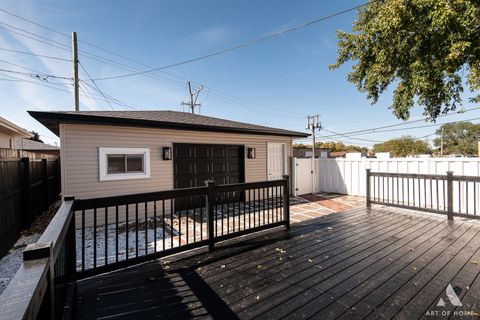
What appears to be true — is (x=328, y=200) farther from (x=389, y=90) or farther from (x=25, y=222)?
(x=25, y=222)

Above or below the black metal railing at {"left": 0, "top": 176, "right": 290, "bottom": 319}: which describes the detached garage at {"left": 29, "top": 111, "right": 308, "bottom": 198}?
above

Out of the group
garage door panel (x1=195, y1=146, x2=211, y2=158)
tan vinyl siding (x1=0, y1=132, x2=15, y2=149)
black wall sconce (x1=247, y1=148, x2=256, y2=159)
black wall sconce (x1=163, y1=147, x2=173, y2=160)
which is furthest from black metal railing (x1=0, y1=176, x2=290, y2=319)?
tan vinyl siding (x1=0, y1=132, x2=15, y2=149)

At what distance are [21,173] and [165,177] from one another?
9.89ft

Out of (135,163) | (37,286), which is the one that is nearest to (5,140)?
(135,163)

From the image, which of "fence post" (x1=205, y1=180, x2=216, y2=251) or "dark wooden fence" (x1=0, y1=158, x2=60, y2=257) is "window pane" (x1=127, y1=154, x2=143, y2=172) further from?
"fence post" (x1=205, y1=180, x2=216, y2=251)

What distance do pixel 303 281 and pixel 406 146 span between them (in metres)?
52.5

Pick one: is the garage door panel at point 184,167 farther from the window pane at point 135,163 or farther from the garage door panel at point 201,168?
the window pane at point 135,163

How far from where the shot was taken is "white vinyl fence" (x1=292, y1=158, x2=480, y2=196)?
6801 millimetres

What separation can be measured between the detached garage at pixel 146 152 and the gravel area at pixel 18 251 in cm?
A: 101

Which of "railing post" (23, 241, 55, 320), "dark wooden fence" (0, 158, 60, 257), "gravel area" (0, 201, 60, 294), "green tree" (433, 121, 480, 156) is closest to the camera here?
"railing post" (23, 241, 55, 320)

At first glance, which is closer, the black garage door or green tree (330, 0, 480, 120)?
green tree (330, 0, 480, 120)

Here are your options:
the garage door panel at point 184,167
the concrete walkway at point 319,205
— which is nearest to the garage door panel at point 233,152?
the garage door panel at point 184,167

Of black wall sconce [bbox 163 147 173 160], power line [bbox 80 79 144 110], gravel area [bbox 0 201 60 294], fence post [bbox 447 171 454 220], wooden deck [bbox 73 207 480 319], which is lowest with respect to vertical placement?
gravel area [bbox 0 201 60 294]

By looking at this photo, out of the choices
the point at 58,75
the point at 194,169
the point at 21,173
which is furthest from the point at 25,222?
the point at 58,75
